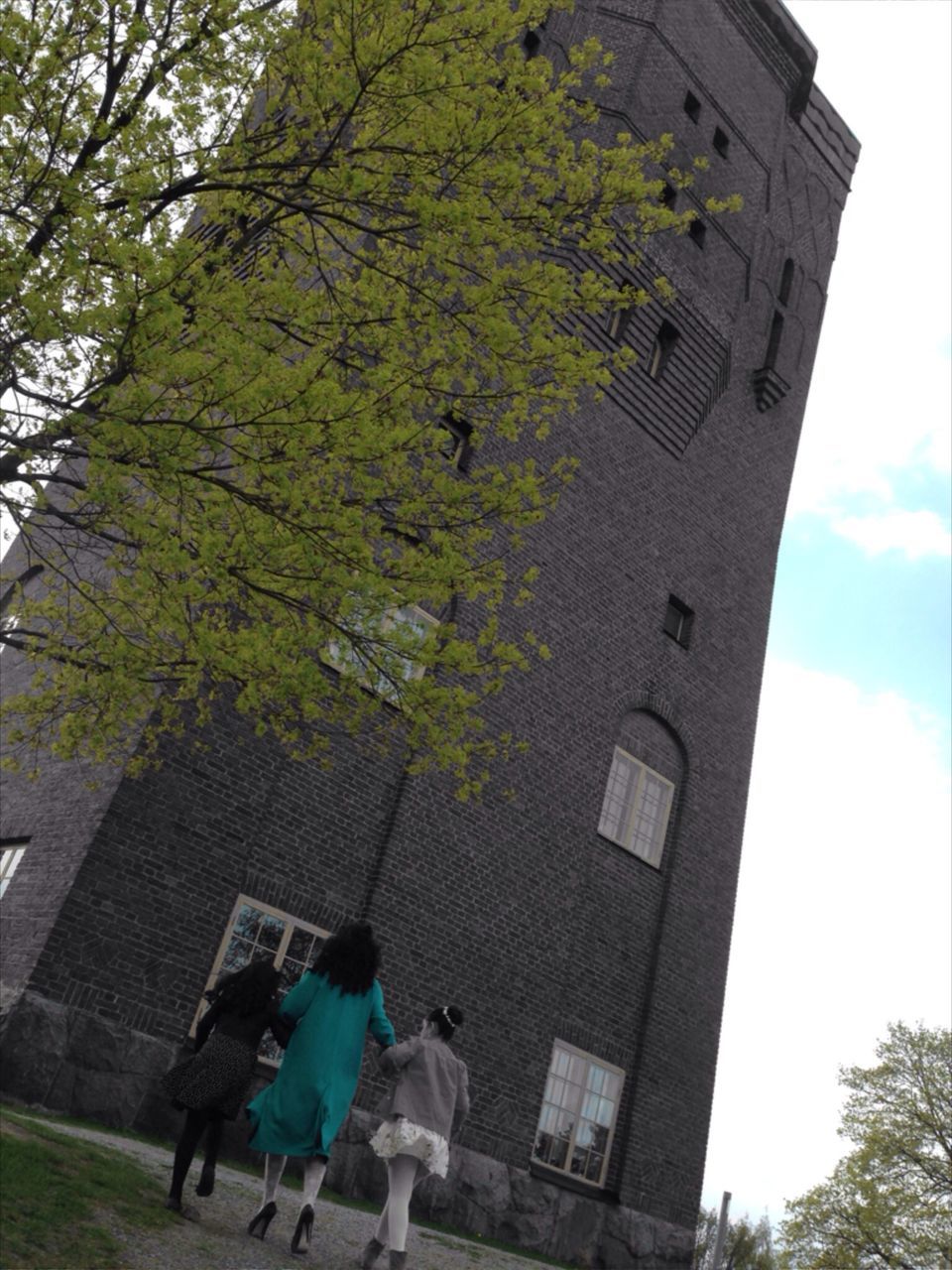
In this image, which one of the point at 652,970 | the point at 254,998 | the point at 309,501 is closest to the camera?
the point at 254,998

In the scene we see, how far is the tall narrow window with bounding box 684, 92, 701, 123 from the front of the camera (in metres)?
21.3

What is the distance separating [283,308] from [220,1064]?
4831 mm

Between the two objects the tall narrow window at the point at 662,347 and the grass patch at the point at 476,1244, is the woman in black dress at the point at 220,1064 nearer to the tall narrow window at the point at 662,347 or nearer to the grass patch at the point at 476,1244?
the grass patch at the point at 476,1244

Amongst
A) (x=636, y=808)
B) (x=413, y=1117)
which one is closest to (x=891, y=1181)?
(x=636, y=808)

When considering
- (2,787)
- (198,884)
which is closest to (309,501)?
(198,884)

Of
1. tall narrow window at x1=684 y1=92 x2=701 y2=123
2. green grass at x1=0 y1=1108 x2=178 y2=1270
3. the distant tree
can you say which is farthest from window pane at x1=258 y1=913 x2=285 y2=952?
the distant tree

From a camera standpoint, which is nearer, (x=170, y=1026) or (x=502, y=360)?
(x=502, y=360)

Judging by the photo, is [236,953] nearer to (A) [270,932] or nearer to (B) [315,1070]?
(A) [270,932]

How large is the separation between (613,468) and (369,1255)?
1315 centimetres

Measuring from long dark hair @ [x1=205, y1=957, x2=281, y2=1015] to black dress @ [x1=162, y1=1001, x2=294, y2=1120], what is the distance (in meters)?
0.03

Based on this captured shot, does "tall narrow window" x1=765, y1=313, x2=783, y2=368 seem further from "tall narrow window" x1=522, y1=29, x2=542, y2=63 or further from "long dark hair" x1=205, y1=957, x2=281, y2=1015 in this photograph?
"long dark hair" x1=205, y1=957, x2=281, y2=1015

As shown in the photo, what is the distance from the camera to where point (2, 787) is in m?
13.6

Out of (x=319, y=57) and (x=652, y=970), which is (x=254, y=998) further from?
(x=652, y=970)

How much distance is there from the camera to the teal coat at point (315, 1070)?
254 inches
